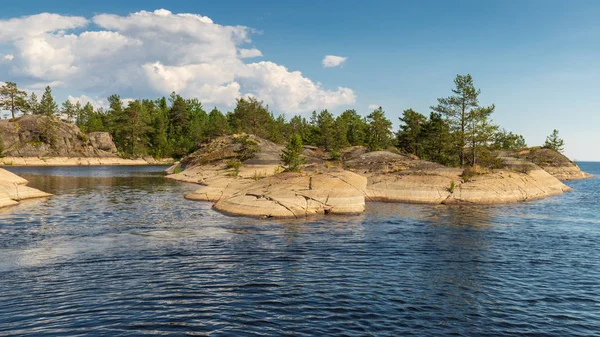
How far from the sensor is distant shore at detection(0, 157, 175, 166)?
409 ft

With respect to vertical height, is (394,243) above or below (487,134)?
below

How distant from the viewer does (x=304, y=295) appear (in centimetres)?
1606

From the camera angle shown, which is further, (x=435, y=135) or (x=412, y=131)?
(x=412, y=131)

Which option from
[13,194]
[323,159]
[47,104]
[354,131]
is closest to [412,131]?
[323,159]

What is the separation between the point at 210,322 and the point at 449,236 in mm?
19473

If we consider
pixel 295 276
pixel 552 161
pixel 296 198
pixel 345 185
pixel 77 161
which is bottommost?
pixel 295 276

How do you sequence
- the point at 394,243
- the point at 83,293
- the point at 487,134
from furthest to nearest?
the point at 487,134 → the point at 394,243 → the point at 83,293

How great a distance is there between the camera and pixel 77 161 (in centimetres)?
13975

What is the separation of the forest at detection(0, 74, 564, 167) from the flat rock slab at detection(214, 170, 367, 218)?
16799 millimetres

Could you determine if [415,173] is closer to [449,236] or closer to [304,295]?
[449,236]

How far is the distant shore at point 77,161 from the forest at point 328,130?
649cm

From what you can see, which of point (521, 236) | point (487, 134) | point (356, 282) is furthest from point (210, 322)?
point (487, 134)

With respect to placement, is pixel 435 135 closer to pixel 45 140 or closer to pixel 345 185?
pixel 345 185

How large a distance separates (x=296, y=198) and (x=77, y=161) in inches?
5102
